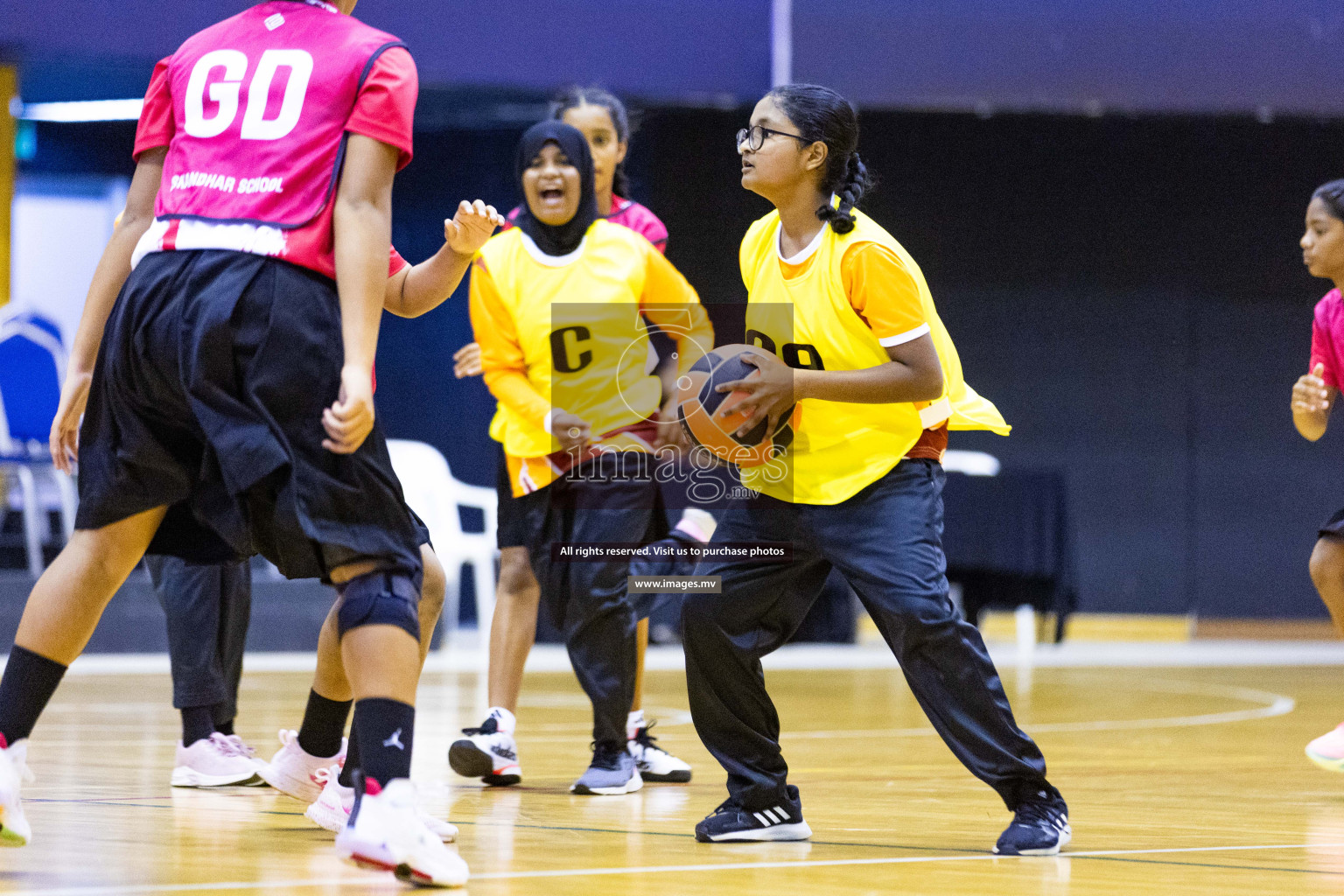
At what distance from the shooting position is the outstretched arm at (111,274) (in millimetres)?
2645

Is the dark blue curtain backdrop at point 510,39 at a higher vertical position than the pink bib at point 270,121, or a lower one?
higher

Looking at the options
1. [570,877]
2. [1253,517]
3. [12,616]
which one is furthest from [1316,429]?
[1253,517]

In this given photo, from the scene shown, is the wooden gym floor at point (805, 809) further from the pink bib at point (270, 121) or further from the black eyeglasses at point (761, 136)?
the black eyeglasses at point (761, 136)

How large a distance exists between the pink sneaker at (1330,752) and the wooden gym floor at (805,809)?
8 centimetres

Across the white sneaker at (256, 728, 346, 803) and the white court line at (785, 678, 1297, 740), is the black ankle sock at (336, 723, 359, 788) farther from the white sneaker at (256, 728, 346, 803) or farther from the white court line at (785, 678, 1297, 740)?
the white court line at (785, 678, 1297, 740)

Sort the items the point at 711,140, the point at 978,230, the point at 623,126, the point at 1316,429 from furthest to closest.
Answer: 1. the point at 978,230
2. the point at 711,140
3. the point at 623,126
4. the point at 1316,429

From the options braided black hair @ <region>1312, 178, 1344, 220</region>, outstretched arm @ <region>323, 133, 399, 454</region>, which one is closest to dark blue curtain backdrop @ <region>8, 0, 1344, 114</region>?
braided black hair @ <region>1312, 178, 1344, 220</region>

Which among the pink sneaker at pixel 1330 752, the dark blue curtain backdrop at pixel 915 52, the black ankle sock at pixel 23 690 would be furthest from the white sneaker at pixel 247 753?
the dark blue curtain backdrop at pixel 915 52

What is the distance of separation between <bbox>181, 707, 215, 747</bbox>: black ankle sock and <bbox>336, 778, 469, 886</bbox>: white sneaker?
1.67m

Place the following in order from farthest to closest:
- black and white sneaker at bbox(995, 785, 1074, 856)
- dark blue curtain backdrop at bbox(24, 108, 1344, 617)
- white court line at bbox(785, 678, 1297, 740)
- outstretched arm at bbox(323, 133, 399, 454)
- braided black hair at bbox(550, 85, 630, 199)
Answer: dark blue curtain backdrop at bbox(24, 108, 1344, 617) → white court line at bbox(785, 678, 1297, 740) → braided black hair at bbox(550, 85, 630, 199) → black and white sneaker at bbox(995, 785, 1074, 856) → outstretched arm at bbox(323, 133, 399, 454)

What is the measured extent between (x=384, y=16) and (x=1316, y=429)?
6.24 metres

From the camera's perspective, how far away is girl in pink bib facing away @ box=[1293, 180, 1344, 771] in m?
4.12

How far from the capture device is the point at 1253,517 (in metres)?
11.7

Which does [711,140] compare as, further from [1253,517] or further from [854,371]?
[854,371]
